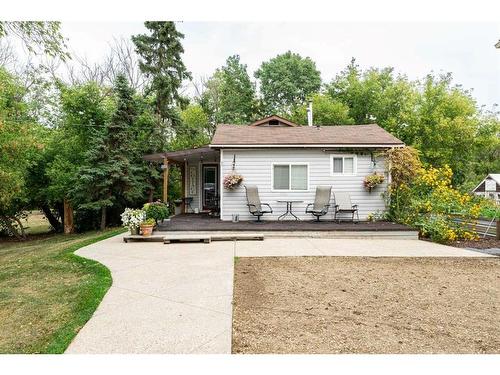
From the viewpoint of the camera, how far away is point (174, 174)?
55.5ft

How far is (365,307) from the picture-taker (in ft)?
12.7

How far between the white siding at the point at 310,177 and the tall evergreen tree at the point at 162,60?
26.4ft

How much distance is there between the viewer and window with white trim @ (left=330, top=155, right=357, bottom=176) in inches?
427

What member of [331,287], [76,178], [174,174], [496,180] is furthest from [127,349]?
[496,180]

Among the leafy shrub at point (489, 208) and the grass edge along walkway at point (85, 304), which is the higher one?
the leafy shrub at point (489, 208)

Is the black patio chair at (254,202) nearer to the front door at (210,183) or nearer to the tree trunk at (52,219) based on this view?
the front door at (210,183)

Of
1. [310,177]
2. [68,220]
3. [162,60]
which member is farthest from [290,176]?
[162,60]

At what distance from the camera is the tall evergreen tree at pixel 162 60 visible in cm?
1688

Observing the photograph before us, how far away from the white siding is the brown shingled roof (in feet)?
1.16

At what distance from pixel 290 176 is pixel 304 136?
1.84 m

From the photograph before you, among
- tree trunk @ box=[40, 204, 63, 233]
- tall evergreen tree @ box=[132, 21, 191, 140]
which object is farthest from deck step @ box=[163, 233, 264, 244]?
tree trunk @ box=[40, 204, 63, 233]

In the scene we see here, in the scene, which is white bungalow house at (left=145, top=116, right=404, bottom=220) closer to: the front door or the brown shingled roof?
the brown shingled roof

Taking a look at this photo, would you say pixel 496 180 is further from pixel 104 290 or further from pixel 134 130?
pixel 104 290

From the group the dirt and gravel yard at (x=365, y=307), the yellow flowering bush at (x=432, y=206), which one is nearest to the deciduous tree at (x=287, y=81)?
the yellow flowering bush at (x=432, y=206)
